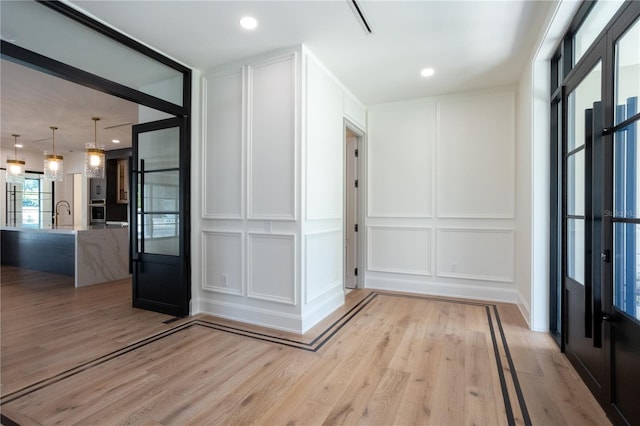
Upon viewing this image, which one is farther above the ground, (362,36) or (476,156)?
(362,36)

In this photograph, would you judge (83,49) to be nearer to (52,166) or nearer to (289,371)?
(289,371)

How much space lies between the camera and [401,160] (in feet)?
15.4

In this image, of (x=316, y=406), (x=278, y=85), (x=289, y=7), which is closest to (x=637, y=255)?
(x=316, y=406)

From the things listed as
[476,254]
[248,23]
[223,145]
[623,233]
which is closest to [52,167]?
[223,145]

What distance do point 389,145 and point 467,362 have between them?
10.4 feet

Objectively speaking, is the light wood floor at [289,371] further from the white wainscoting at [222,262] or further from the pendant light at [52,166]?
the pendant light at [52,166]

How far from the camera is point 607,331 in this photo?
187cm

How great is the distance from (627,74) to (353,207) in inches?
139

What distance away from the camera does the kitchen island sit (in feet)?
16.7

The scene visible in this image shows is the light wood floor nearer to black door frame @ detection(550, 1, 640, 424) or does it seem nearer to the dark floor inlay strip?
the dark floor inlay strip

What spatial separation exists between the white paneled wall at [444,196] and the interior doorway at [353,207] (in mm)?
173

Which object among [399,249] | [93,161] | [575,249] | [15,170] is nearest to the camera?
[575,249]

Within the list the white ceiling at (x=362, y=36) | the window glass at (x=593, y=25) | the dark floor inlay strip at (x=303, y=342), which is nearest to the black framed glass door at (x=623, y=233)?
the window glass at (x=593, y=25)

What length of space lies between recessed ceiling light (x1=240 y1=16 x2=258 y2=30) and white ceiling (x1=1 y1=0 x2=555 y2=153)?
0.05m
